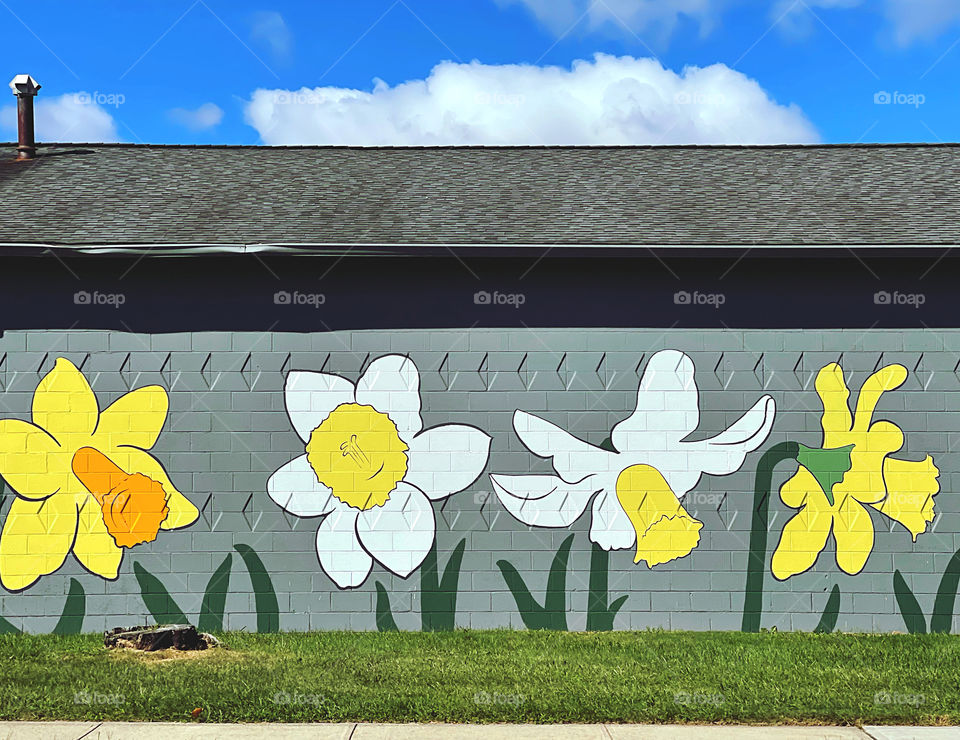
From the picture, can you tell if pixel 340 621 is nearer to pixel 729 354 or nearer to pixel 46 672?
pixel 46 672

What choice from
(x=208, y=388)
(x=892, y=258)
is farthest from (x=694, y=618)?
(x=208, y=388)

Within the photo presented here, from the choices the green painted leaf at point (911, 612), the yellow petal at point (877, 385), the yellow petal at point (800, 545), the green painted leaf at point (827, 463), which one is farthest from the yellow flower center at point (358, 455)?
the green painted leaf at point (911, 612)

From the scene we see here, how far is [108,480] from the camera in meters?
8.13

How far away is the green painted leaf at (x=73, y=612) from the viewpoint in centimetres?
802

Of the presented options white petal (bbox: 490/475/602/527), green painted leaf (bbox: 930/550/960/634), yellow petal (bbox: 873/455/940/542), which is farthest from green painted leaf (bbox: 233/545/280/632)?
green painted leaf (bbox: 930/550/960/634)

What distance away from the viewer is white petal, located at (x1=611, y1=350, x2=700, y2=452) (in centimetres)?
819

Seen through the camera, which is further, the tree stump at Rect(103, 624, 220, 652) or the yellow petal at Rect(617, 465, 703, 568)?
the yellow petal at Rect(617, 465, 703, 568)

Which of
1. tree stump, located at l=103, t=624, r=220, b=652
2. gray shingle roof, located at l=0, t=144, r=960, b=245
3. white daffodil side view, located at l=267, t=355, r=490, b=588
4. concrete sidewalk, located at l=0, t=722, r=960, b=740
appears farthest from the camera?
gray shingle roof, located at l=0, t=144, r=960, b=245

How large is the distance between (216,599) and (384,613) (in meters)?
1.58

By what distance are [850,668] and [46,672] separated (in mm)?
6177

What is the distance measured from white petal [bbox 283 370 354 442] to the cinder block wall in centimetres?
8

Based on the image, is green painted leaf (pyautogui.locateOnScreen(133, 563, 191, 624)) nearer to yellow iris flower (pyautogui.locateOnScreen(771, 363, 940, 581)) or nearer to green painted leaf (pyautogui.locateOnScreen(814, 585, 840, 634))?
yellow iris flower (pyautogui.locateOnScreen(771, 363, 940, 581))

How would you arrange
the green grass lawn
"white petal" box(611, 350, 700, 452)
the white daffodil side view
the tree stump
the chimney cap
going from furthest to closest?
1. the chimney cap
2. "white petal" box(611, 350, 700, 452)
3. the white daffodil side view
4. the tree stump
5. the green grass lawn

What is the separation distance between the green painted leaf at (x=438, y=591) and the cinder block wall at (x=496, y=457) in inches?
2.0
